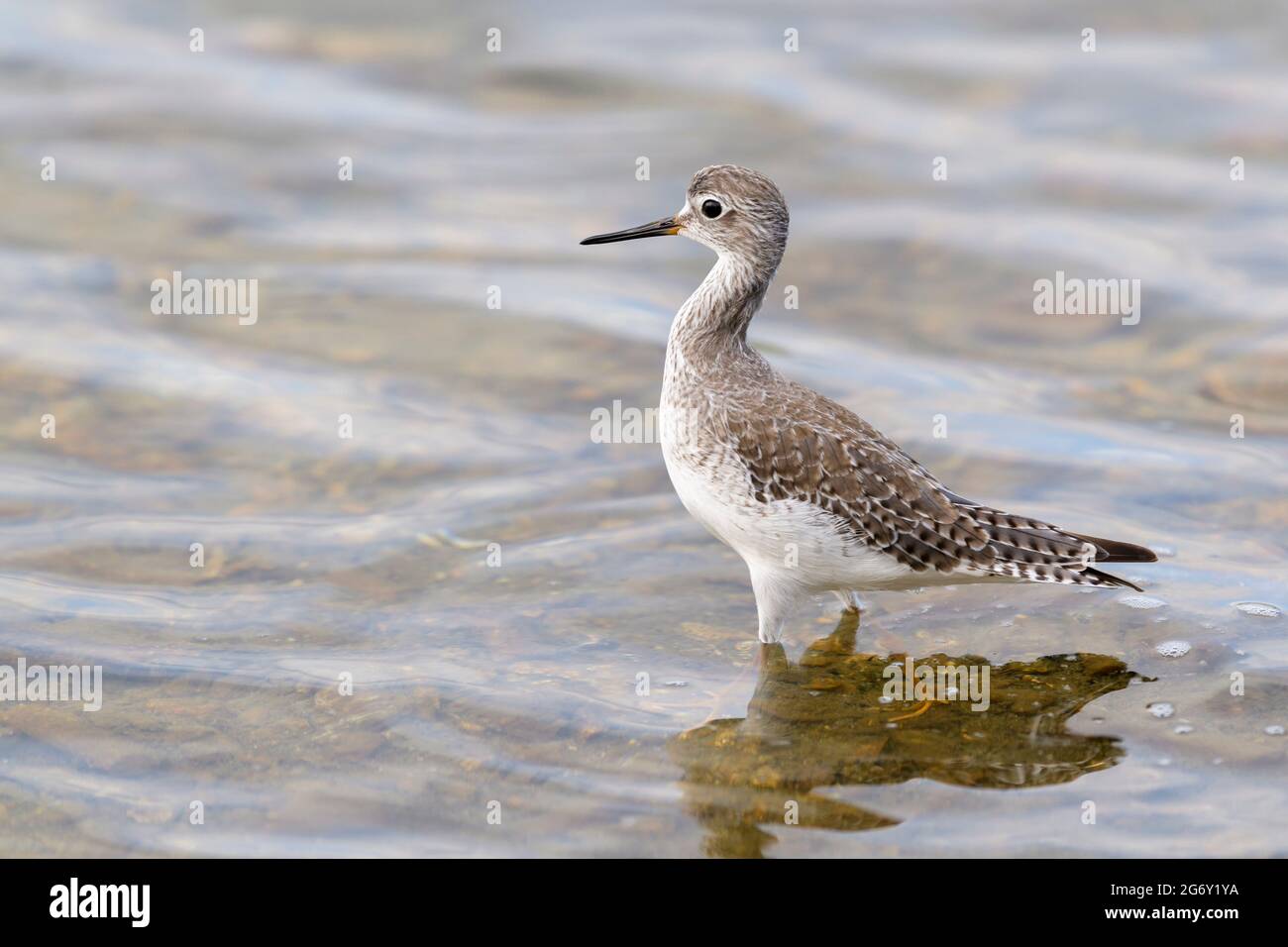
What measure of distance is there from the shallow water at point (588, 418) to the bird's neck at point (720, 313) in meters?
1.53

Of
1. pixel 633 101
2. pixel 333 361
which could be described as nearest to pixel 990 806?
pixel 333 361

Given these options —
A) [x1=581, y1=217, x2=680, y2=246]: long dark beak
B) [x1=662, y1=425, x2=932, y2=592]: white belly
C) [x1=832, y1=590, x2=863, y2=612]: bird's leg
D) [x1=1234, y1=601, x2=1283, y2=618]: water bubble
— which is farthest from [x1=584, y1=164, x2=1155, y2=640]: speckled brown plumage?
[x1=1234, y1=601, x2=1283, y2=618]: water bubble

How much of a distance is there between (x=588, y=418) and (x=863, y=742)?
4846 mm

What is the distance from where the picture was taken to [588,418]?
39.8 feet

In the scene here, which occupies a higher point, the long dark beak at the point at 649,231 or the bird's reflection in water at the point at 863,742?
the long dark beak at the point at 649,231

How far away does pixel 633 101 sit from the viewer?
16.9 metres

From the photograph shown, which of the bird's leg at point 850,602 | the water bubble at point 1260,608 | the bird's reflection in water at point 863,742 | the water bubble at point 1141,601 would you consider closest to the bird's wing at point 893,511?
the bird's reflection in water at point 863,742

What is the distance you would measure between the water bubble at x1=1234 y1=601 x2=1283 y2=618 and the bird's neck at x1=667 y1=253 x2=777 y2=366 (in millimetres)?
3279

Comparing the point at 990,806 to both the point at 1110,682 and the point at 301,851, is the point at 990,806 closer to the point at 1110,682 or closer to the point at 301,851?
the point at 1110,682

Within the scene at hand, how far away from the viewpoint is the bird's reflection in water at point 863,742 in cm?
743

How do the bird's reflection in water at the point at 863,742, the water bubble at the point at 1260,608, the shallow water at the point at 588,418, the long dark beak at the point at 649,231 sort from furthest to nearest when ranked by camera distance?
the long dark beak at the point at 649,231 → the water bubble at the point at 1260,608 → the shallow water at the point at 588,418 → the bird's reflection in water at the point at 863,742

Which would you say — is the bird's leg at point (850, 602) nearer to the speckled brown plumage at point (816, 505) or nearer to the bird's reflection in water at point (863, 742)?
the speckled brown plumage at point (816, 505)

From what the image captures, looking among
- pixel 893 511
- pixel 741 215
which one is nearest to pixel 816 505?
pixel 893 511

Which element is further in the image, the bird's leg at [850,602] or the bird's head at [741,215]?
the bird's leg at [850,602]
